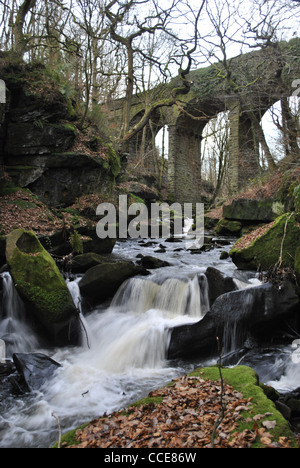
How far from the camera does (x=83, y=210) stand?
11.1m

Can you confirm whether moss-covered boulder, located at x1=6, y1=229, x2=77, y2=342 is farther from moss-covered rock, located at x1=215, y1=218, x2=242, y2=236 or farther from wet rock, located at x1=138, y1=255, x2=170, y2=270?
moss-covered rock, located at x1=215, y1=218, x2=242, y2=236

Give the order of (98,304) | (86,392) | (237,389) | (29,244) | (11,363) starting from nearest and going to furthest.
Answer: (237,389), (86,392), (11,363), (29,244), (98,304)

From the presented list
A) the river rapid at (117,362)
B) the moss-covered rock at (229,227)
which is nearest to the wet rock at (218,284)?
the river rapid at (117,362)

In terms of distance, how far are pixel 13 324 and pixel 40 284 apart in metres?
0.98

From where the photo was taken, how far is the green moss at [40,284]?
5797 millimetres

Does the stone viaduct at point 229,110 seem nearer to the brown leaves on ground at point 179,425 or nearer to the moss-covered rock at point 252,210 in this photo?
the moss-covered rock at point 252,210

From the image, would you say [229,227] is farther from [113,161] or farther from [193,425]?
[193,425]

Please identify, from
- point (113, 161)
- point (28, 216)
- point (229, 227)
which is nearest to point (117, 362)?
point (28, 216)

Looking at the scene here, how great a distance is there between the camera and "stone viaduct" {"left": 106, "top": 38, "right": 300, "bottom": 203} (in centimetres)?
1468

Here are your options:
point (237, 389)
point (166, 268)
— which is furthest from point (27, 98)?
point (237, 389)

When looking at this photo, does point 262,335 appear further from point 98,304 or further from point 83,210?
point 83,210

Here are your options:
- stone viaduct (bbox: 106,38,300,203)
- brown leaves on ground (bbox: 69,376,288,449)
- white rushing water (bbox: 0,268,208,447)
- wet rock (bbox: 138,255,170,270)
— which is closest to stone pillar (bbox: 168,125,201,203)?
stone viaduct (bbox: 106,38,300,203)

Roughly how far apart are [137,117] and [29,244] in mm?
23889

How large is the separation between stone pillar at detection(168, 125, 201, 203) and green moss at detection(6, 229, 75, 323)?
19.2 metres
